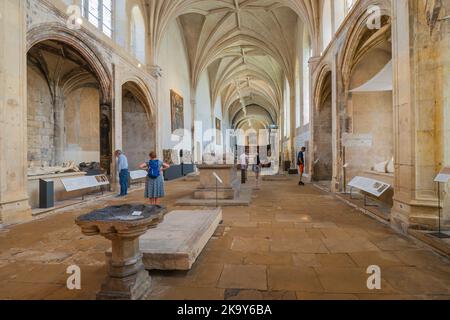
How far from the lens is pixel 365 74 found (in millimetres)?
9398

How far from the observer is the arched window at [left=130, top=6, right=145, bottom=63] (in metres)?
13.2

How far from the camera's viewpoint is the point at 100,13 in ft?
34.3

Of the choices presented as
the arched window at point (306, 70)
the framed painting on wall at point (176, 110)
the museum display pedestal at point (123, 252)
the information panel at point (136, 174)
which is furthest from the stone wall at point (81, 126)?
the museum display pedestal at point (123, 252)

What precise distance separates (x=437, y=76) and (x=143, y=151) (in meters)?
13.0

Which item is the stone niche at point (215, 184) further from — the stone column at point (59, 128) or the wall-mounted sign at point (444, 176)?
the stone column at point (59, 128)

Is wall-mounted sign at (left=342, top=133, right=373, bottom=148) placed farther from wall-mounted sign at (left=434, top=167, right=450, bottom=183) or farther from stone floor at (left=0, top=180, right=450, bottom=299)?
wall-mounted sign at (left=434, top=167, right=450, bottom=183)

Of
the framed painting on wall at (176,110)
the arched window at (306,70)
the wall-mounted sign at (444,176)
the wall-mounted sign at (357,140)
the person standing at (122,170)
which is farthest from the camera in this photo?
the framed painting on wall at (176,110)

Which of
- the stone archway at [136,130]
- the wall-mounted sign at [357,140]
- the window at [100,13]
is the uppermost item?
the window at [100,13]

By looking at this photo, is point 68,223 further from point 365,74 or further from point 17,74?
point 365,74

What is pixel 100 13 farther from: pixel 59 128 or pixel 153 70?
pixel 59 128

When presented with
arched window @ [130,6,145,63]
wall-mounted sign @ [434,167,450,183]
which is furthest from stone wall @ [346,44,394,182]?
arched window @ [130,6,145,63]

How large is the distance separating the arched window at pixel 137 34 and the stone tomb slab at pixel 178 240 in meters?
11.1

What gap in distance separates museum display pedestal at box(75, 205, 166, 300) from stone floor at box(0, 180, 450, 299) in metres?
0.24

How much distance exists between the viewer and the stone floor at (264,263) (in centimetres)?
278
